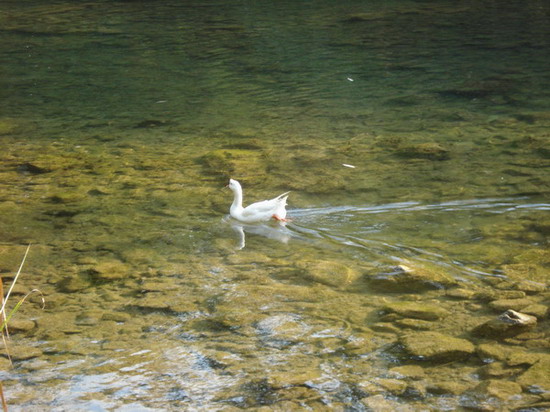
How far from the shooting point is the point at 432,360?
4586 millimetres

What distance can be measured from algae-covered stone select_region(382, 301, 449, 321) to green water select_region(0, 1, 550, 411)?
0.06 ft

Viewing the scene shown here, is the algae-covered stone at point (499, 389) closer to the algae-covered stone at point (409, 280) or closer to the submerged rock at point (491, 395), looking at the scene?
the submerged rock at point (491, 395)

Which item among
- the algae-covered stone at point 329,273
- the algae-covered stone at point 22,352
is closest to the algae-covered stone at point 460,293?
the algae-covered stone at point 329,273

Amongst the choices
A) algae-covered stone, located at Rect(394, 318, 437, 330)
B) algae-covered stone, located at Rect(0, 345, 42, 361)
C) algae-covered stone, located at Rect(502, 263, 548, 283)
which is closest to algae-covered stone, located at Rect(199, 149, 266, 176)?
algae-covered stone, located at Rect(502, 263, 548, 283)

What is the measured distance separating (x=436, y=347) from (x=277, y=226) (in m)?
2.82

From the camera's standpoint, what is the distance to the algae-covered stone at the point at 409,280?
5664mm

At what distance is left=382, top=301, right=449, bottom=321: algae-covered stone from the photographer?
17.0 feet

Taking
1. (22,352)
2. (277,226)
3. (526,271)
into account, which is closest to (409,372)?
(526,271)

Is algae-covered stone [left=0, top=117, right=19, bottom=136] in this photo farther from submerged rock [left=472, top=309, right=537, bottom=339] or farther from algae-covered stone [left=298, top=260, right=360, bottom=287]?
submerged rock [left=472, top=309, right=537, bottom=339]

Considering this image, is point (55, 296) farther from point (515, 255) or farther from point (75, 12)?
point (75, 12)

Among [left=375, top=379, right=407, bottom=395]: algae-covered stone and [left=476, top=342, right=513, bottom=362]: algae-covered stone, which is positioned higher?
[left=476, top=342, right=513, bottom=362]: algae-covered stone

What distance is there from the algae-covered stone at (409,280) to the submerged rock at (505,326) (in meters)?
0.80

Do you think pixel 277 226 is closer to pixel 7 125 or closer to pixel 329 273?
pixel 329 273

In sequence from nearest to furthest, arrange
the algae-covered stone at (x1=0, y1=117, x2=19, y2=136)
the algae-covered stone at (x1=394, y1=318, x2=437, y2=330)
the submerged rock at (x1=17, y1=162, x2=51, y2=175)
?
the algae-covered stone at (x1=394, y1=318, x2=437, y2=330), the submerged rock at (x1=17, y1=162, x2=51, y2=175), the algae-covered stone at (x1=0, y1=117, x2=19, y2=136)
